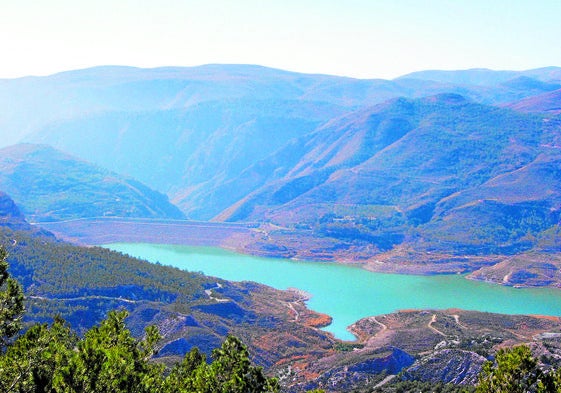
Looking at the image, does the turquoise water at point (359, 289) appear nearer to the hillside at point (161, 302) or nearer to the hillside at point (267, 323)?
the hillside at point (161, 302)

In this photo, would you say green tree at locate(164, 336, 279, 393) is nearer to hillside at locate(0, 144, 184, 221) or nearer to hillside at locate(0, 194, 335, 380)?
hillside at locate(0, 194, 335, 380)

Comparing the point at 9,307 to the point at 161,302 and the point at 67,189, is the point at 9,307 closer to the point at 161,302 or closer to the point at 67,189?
the point at 161,302

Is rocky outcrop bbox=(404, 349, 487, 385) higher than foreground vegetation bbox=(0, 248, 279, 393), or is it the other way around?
foreground vegetation bbox=(0, 248, 279, 393)

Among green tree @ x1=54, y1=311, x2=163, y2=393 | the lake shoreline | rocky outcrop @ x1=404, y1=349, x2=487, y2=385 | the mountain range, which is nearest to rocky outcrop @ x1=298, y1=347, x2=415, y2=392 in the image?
rocky outcrop @ x1=404, y1=349, x2=487, y2=385

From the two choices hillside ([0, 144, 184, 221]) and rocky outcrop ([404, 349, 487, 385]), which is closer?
rocky outcrop ([404, 349, 487, 385])

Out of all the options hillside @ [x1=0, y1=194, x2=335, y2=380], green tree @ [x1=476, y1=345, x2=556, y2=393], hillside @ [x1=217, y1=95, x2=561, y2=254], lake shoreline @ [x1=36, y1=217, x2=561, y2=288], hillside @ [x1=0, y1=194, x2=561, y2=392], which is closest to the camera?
green tree @ [x1=476, y1=345, x2=556, y2=393]

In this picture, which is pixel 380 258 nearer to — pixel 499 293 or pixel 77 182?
pixel 499 293

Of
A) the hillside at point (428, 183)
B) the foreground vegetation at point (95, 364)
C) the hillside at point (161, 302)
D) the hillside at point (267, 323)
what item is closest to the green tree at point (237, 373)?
the foreground vegetation at point (95, 364)

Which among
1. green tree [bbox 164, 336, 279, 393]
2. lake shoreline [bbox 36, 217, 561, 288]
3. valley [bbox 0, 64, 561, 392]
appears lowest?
lake shoreline [bbox 36, 217, 561, 288]
